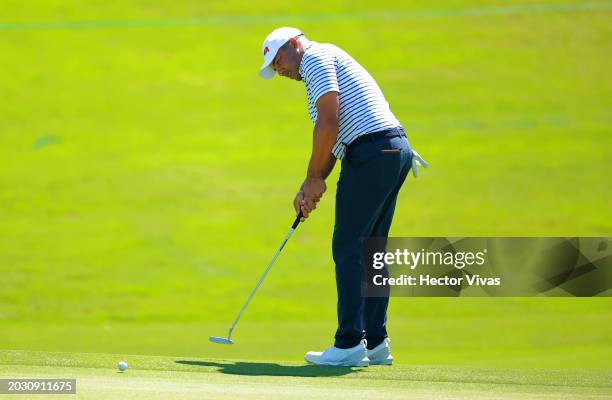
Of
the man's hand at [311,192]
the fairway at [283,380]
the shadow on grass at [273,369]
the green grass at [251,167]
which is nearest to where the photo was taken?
the fairway at [283,380]

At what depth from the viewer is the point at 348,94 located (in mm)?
3549

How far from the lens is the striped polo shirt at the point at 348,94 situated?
3523 mm

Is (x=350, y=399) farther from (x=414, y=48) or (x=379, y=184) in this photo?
(x=414, y=48)

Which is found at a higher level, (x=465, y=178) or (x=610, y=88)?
(x=610, y=88)

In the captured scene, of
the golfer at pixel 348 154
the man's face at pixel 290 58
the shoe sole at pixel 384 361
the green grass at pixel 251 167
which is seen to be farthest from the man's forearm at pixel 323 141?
the green grass at pixel 251 167

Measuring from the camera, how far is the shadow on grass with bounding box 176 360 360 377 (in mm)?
3195

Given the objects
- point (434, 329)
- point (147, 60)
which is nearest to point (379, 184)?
point (434, 329)

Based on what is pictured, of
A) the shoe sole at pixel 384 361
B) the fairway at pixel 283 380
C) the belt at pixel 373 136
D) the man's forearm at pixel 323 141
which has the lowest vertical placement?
the fairway at pixel 283 380

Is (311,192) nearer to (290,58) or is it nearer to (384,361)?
(290,58)

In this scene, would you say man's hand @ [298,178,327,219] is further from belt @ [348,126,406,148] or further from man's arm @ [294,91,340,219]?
belt @ [348,126,406,148]

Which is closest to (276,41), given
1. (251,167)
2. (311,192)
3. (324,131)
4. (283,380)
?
(324,131)

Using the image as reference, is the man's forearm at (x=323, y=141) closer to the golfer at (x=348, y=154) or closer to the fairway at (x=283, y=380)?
the golfer at (x=348, y=154)

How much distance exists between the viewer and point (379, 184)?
3.52 metres

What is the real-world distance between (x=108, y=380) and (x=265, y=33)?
8.75 meters
